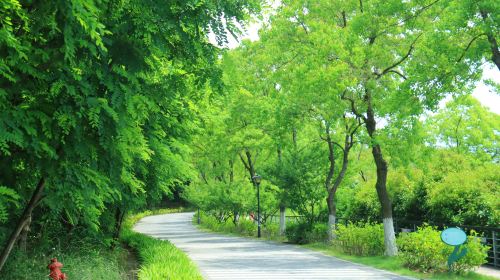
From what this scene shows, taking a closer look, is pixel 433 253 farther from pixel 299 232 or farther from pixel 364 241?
pixel 299 232

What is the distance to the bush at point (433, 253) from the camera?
1403 cm

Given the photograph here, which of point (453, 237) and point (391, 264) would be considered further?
point (391, 264)

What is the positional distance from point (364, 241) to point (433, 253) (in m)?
5.32

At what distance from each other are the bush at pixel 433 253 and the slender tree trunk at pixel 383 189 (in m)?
2.71

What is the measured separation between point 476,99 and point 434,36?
36.8 metres

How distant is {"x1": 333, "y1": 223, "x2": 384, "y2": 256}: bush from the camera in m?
19.7

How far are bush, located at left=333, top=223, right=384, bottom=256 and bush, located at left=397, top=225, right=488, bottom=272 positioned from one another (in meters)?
3.63

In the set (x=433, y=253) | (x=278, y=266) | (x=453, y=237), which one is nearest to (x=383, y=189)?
(x=433, y=253)

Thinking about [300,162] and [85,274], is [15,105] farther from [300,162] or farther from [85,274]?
[300,162]

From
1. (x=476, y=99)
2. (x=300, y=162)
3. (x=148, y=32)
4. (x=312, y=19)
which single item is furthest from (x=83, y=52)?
(x=476, y=99)

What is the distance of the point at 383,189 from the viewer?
1970cm

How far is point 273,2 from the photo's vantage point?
24953 mm

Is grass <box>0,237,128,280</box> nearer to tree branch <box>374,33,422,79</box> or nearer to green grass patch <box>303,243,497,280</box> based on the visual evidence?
green grass patch <box>303,243,497,280</box>

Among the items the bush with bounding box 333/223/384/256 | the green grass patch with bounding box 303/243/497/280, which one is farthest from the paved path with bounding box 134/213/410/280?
the bush with bounding box 333/223/384/256
